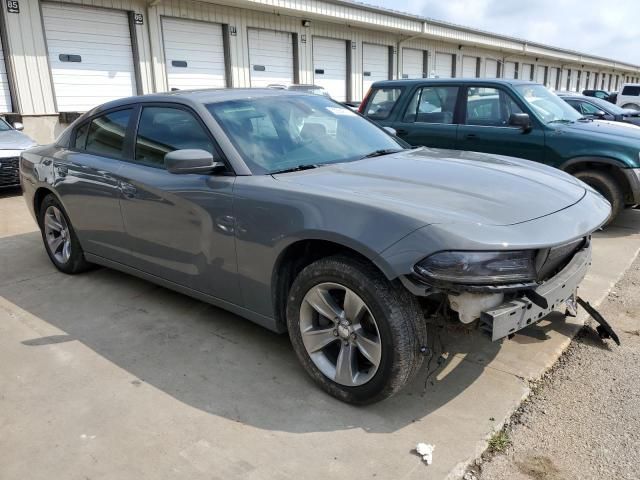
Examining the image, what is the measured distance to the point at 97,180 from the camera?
404 centimetres

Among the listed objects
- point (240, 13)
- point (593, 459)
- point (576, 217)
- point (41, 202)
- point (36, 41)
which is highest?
point (240, 13)

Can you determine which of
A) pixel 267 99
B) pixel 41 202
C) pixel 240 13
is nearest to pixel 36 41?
pixel 240 13

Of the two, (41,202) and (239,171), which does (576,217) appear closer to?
(239,171)

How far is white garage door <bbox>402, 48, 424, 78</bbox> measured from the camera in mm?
21250

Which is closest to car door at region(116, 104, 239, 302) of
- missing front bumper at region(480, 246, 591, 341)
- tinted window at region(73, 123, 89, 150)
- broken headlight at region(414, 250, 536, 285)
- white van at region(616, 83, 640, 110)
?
tinted window at region(73, 123, 89, 150)

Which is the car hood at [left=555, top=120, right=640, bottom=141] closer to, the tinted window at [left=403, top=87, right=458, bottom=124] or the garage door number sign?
the tinted window at [left=403, top=87, right=458, bottom=124]

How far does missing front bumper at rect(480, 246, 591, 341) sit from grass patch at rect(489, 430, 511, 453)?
0.50m

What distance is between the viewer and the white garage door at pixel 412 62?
21.2 m

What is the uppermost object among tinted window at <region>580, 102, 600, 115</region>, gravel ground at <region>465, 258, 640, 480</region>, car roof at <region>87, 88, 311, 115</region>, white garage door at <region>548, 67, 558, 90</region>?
white garage door at <region>548, 67, 558, 90</region>

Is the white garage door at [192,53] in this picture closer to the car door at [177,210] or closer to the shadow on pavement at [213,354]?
the shadow on pavement at [213,354]

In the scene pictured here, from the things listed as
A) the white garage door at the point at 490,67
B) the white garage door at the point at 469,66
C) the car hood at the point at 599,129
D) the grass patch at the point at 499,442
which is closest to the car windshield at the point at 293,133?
the grass patch at the point at 499,442

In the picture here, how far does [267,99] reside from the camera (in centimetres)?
367

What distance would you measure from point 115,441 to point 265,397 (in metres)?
0.77

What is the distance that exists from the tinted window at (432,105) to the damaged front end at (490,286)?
15.9 ft
